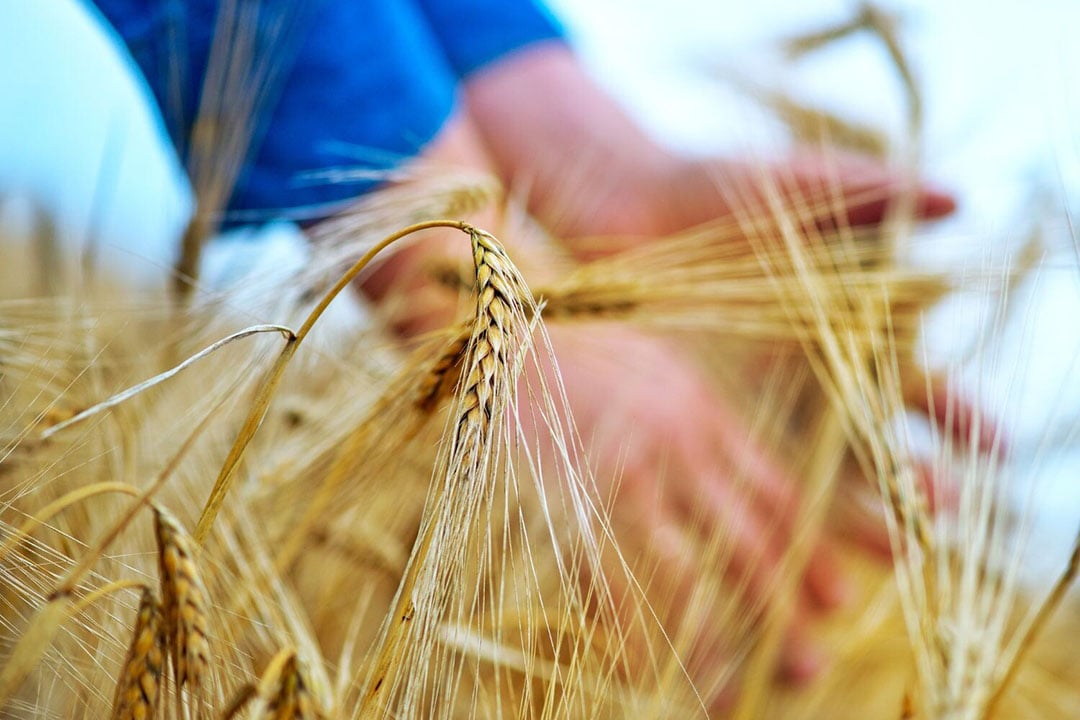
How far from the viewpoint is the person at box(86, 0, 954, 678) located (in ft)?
2.36

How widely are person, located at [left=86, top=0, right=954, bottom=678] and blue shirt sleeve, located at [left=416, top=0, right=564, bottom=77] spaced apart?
65 mm

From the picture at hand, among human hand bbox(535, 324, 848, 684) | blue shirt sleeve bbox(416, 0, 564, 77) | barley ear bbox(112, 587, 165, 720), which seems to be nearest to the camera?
barley ear bbox(112, 587, 165, 720)

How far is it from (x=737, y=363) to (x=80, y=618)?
74 cm

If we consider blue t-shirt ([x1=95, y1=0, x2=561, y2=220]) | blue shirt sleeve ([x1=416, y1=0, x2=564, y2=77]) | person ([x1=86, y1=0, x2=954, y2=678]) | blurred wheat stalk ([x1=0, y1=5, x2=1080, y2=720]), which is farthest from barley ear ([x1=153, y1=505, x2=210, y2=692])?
blue shirt sleeve ([x1=416, y1=0, x2=564, y2=77])

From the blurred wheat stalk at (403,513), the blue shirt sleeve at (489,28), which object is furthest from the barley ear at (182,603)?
the blue shirt sleeve at (489,28)

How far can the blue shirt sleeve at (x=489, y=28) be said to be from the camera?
1.11m

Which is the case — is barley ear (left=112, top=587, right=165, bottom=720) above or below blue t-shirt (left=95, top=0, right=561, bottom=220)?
below

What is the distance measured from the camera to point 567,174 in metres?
1.02

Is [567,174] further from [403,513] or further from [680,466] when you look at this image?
[403,513]

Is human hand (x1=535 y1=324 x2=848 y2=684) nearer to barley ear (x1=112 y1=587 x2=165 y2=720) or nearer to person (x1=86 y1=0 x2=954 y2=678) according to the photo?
person (x1=86 y1=0 x2=954 y2=678)

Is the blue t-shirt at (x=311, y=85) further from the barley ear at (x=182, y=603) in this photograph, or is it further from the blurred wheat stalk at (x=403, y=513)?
the barley ear at (x=182, y=603)

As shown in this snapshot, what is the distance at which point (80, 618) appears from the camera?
0.27 meters

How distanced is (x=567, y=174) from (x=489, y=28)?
0.85ft

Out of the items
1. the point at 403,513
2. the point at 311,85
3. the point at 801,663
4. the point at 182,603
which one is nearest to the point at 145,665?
the point at 182,603
